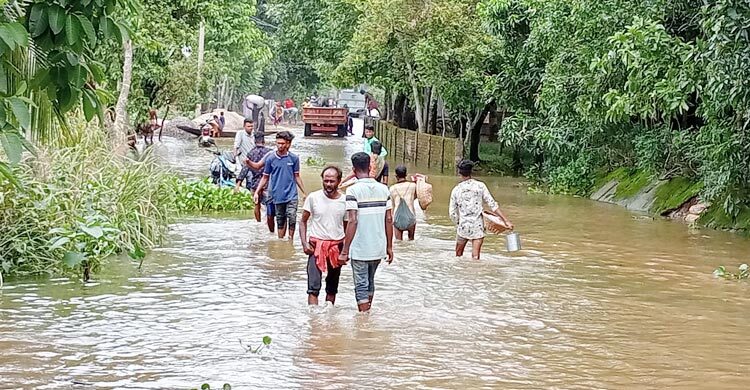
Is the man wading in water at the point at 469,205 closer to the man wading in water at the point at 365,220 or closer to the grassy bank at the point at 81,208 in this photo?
the man wading in water at the point at 365,220

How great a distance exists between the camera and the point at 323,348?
8.83 meters

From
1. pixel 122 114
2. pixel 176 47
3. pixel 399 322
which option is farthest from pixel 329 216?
pixel 176 47

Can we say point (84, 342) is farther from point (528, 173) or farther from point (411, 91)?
point (411, 91)

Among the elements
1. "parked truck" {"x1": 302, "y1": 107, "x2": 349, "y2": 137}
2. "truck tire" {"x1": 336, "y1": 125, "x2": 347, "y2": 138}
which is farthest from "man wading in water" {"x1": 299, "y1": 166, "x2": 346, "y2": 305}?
"truck tire" {"x1": 336, "y1": 125, "x2": 347, "y2": 138}

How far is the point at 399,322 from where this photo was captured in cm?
991

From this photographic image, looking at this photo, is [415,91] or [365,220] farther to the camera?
[415,91]

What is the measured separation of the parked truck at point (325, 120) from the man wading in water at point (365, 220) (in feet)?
140

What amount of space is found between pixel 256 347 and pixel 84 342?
142 cm

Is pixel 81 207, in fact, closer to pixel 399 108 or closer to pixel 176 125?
pixel 399 108

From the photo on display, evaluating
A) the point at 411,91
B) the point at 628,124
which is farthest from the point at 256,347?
the point at 411,91

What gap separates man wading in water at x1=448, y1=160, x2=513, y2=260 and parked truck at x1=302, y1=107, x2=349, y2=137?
127 ft

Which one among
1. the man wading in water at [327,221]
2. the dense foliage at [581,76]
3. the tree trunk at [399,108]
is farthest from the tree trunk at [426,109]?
the man wading in water at [327,221]

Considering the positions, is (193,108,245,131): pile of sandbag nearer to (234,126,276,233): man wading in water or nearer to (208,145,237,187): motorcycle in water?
(208,145,237,187): motorcycle in water

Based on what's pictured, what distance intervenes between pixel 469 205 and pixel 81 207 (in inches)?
183
